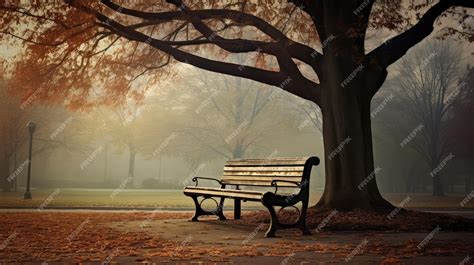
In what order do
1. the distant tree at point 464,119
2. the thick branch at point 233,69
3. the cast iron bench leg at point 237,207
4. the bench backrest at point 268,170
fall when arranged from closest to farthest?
the bench backrest at point 268,170 → the thick branch at point 233,69 → the cast iron bench leg at point 237,207 → the distant tree at point 464,119

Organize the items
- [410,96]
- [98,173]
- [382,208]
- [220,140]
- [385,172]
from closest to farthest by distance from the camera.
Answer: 1. [382,208]
2. [220,140]
3. [410,96]
4. [385,172]
5. [98,173]

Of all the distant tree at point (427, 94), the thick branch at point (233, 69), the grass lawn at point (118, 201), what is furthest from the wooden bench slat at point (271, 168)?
the distant tree at point (427, 94)

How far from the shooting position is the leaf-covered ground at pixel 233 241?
6.16 metres

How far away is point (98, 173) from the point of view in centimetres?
7894

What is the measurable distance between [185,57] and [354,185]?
15.7 ft

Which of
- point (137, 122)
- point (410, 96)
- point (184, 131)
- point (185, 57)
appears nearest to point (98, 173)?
point (137, 122)

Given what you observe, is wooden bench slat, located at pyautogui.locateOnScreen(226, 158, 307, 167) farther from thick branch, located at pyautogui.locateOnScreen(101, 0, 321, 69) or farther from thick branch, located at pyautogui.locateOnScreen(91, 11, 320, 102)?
thick branch, located at pyautogui.locateOnScreen(101, 0, 321, 69)

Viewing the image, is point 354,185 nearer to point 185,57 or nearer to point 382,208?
point 382,208

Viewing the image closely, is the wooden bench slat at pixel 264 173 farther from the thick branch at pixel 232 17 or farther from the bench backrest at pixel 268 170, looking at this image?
the thick branch at pixel 232 17

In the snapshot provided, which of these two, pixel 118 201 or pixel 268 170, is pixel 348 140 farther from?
pixel 118 201

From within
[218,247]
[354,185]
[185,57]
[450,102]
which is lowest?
[218,247]

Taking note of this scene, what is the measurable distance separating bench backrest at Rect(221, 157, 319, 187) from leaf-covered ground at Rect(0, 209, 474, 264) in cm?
92

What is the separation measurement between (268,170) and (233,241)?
7.67 feet

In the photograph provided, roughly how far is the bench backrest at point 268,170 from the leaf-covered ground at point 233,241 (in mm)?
924
